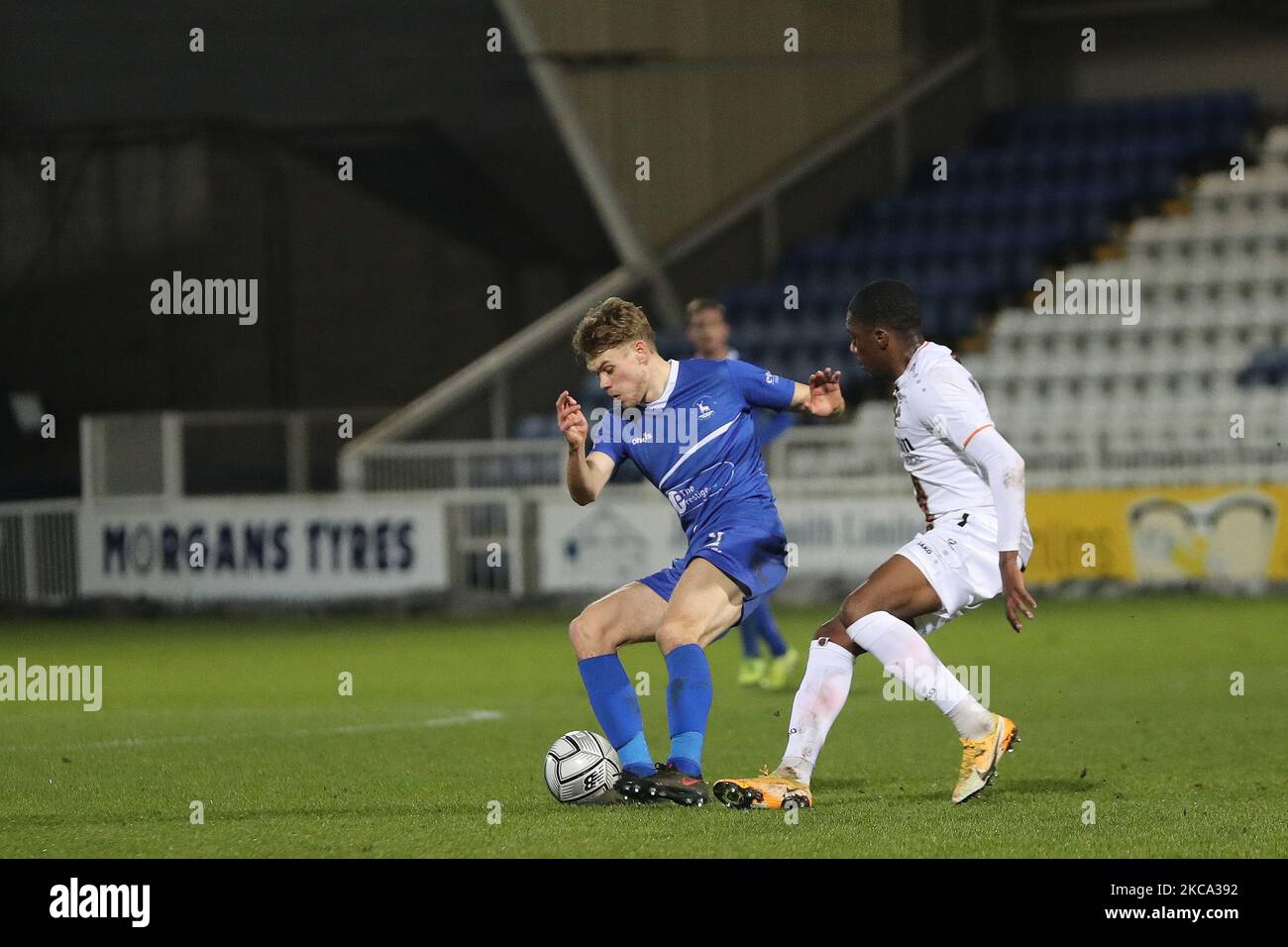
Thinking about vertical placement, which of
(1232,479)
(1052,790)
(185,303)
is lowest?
(1052,790)

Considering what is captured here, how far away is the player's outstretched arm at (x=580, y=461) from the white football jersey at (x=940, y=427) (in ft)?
3.44

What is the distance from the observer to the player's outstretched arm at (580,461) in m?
7.05

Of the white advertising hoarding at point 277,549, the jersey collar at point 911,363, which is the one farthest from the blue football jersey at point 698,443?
the white advertising hoarding at point 277,549

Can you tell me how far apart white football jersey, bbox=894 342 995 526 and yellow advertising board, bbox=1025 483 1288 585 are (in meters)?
Answer: 10.8

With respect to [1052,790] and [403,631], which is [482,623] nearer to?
[403,631]

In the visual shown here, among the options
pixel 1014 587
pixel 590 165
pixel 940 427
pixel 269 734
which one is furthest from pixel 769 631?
pixel 590 165

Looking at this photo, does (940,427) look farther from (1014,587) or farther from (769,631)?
(769,631)

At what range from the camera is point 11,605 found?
19.5 meters

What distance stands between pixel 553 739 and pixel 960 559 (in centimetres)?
304

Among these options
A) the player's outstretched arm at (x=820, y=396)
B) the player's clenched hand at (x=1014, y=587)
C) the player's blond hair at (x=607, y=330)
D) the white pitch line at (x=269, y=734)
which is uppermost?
the player's blond hair at (x=607, y=330)

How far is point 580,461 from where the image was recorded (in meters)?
7.28

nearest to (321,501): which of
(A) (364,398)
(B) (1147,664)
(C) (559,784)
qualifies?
(A) (364,398)

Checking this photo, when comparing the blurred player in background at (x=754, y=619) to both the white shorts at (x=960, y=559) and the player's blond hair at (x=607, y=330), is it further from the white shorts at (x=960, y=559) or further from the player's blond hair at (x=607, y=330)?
the white shorts at (x=960, y=559)

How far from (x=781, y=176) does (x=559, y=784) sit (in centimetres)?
1921
